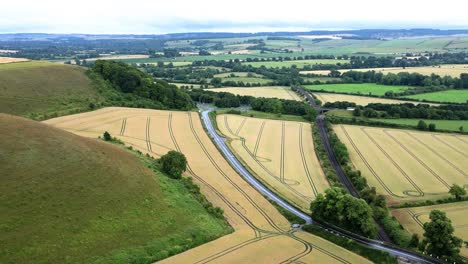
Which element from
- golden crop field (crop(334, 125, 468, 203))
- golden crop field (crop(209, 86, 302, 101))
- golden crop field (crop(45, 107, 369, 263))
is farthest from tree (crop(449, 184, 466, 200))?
golden crop field (crop(209, 86, 302, 101))

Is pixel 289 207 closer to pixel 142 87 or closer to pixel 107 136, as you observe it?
pixel 107 136

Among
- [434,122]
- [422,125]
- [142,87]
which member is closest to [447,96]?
[434,122]

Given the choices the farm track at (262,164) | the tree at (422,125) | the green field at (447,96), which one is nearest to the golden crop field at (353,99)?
the green field at (447,96)

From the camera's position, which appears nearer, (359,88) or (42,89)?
(42,89)

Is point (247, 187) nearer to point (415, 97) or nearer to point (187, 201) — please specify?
point (187, 201)

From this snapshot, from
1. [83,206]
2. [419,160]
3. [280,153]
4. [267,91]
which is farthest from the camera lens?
[267,91]

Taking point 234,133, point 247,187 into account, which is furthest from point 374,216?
point 234,133
